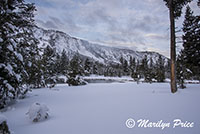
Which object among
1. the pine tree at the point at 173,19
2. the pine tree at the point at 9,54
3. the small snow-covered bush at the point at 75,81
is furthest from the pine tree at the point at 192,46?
the pine tree at the point at 9,54

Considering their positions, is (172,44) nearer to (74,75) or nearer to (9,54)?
(9,54)

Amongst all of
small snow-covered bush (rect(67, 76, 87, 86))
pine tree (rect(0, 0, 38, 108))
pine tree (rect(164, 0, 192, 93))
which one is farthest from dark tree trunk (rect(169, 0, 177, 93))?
small snow-covered bush (rect(67, 76, 87, 86))

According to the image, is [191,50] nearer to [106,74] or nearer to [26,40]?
[26,40]

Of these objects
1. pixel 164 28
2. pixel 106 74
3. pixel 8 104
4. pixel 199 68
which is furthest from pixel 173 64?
pixel 106 74

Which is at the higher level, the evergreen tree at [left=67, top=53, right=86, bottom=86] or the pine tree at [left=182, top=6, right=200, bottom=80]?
the pine tree at [left=182, top=6, right=200, bottom=80]

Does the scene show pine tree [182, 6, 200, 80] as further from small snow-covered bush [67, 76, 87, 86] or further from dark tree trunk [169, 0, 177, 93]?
small snow-covered bush [67, 76, 87, 86]

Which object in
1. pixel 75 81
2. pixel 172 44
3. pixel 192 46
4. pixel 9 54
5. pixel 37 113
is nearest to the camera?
pixel 37 113

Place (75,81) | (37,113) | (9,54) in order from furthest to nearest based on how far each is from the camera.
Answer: (75,81)
(9,54)
(37,113)

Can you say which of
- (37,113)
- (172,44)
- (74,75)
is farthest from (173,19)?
(74,75)

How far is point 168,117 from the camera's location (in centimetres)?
289

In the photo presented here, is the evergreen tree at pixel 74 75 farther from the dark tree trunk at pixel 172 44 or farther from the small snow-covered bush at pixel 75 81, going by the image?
the dark tree trunk at pixel 172 44

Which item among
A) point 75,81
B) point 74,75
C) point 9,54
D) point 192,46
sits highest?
point 192,46

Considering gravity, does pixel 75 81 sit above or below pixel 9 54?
below

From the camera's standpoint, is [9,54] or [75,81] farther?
[75,81]
